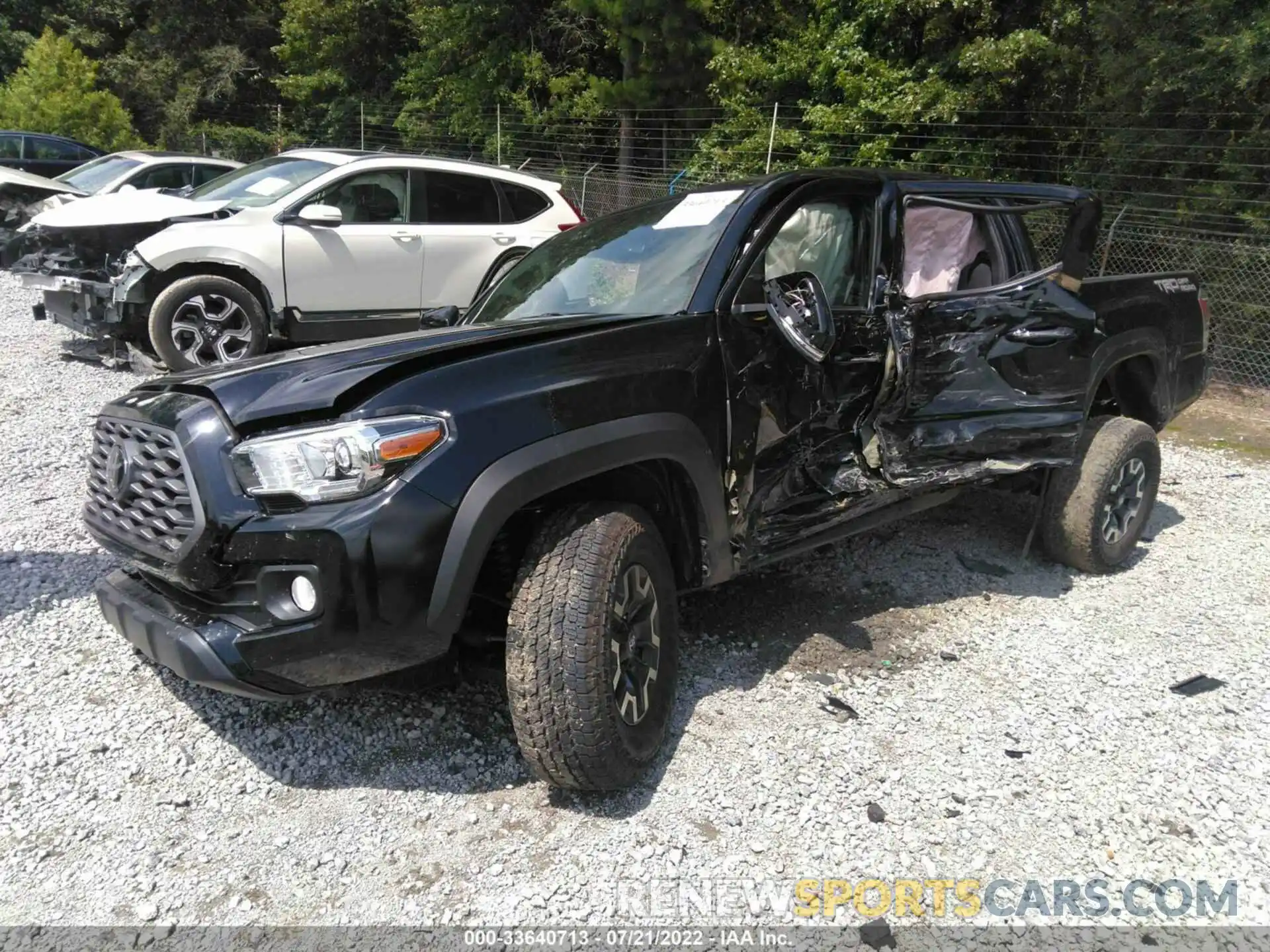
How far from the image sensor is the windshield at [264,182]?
7.53 meters

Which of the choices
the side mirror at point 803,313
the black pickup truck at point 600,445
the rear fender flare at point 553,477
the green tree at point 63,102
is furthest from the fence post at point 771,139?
the green tree at point 63,102

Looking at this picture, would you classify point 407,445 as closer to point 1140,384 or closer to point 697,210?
point 697,210

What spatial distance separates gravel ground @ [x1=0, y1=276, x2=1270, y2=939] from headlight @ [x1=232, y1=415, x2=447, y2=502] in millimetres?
972

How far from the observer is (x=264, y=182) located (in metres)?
7.77

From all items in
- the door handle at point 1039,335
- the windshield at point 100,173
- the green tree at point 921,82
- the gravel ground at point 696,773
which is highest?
the green tree at point 921,82

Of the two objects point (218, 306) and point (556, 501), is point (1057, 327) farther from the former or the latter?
point (218, 306)

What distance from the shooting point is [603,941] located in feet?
7.71

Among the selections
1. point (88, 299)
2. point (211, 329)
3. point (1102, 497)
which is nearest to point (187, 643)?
point (1102, 497)

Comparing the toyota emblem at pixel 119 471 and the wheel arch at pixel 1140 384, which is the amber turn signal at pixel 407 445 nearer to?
the toyota emblem at pixel 119 471

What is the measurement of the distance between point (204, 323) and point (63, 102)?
19661 mm

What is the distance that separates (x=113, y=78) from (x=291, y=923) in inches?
1266

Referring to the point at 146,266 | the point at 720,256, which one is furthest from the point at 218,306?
the point at 720,256

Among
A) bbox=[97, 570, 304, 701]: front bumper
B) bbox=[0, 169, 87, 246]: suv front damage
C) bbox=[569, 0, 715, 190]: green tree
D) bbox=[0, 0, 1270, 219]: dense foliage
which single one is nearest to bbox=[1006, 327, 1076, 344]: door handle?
bbox=[97, 570, 304, 701]: front bumper

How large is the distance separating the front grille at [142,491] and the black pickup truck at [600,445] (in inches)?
0.4
